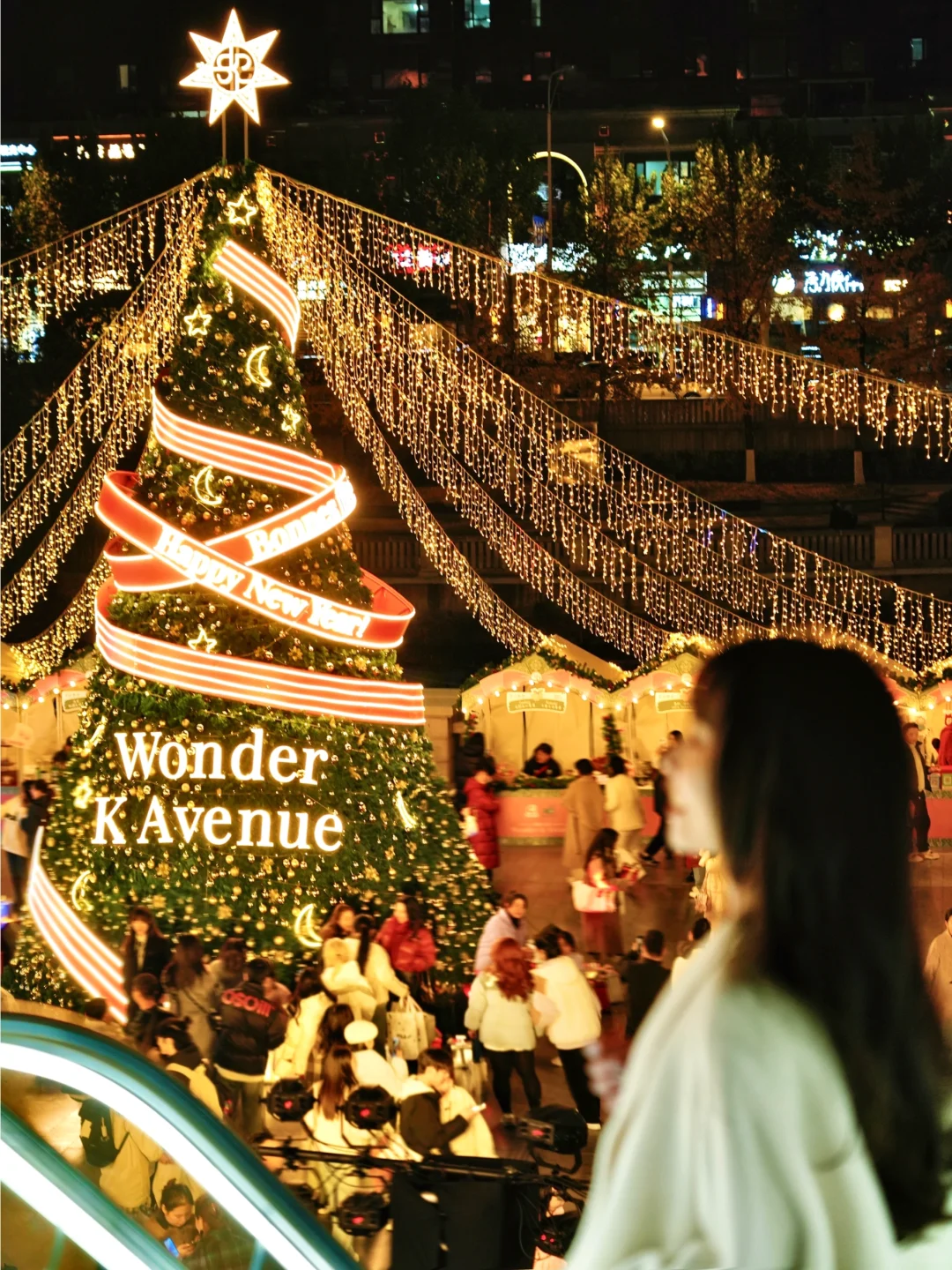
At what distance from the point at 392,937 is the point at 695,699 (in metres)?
8.36

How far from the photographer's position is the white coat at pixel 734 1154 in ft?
4.75

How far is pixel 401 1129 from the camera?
7680 mm

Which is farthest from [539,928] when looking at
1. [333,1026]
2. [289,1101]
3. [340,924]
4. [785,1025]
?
[785,1025]

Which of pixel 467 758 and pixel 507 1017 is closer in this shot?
pixel 507 1017

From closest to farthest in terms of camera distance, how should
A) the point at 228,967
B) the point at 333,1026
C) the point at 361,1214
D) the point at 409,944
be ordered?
the point at 361,1214 → the point at 333,1026 → the point at 228,967 → the point at 409,944

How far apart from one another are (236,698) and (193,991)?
77.1 inches

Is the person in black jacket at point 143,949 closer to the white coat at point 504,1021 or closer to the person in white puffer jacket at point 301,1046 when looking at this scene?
the person in white puffer jacket at point 301,1046

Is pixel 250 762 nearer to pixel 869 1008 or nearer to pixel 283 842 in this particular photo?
pixel 283 842

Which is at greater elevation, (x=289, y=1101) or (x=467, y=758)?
(x=289, y=1101)

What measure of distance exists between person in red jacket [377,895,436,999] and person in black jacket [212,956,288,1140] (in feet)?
3.34

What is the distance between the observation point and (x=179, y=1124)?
194cm

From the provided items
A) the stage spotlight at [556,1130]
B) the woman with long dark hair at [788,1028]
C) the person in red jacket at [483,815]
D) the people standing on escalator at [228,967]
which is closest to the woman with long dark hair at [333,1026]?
the people standing on escalator at [228,967]

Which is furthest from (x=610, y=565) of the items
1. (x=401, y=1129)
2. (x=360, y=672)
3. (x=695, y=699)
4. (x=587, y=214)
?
(x=695, y=699)

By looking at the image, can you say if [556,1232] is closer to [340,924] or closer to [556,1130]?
[556,1130]
